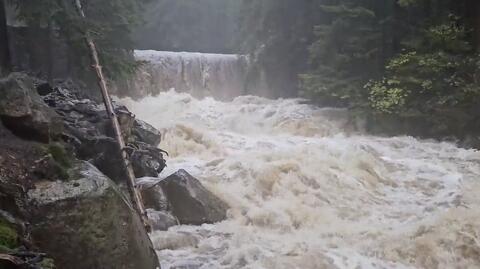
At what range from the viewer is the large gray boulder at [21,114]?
4.71 m

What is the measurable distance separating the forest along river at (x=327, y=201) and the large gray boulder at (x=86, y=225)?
2.87 feet

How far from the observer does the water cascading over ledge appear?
20047mm

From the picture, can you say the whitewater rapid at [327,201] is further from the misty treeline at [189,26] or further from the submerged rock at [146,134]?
the misty treeline at [189,26]

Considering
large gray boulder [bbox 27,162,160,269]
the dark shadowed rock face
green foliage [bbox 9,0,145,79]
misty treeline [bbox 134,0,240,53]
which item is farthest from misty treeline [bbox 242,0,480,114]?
misty treeline [bbox 134,0,240,53]

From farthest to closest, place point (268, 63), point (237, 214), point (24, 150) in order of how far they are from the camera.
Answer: point (268, 63) → point (237, 214) → point (24, 150)

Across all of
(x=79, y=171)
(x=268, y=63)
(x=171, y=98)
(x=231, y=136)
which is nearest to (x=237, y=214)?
(x=79, y=171)

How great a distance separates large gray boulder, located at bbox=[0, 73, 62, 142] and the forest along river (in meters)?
1.93

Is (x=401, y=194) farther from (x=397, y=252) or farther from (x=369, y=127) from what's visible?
(x=369, y=127)

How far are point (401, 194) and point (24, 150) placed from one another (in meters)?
6.42

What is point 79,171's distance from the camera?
4598 millimetres

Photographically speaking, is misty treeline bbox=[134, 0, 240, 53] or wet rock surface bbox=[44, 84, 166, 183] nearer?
wet rock surface bbox=[44, 84, 166, 183]

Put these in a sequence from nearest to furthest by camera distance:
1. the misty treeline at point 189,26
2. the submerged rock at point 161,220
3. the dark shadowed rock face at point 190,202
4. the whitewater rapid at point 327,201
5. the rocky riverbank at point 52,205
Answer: the rocky riverbank at point 52,205 → the whitewater rapid at point 327,201 → the submerged rock at point 161,220 → the dark shadowed rock face at point 190,202 → the misty treeline at point 189,26

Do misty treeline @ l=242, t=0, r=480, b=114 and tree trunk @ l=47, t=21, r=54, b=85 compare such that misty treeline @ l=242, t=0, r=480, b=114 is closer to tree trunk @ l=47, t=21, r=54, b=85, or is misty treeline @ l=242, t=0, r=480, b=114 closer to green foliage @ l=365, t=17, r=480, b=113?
green foliage @ l=365, t=17, r=480, b=113

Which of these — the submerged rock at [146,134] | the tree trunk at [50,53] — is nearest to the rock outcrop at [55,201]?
the submerged rock at [146,134]
